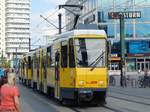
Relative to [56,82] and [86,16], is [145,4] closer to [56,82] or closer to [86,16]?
[86,16]

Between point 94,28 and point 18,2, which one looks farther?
point 18,2

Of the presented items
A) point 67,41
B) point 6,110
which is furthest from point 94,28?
point 6,110

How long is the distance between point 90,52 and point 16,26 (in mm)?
141068

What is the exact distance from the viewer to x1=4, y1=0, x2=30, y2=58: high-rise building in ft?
524

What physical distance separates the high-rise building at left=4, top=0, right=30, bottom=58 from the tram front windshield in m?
131

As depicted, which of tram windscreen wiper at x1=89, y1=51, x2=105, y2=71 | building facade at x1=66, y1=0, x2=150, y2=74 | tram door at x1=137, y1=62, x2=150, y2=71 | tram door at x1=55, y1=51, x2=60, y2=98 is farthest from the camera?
tram door at x1=137, y1=62, x2=150, y2=71

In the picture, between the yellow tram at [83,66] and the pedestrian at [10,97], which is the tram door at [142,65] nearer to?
the yellow tram at [83,66]

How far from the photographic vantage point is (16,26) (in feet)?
536

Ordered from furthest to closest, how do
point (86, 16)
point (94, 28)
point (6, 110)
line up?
point (86, 16), point (94, 28), point (6, 110)

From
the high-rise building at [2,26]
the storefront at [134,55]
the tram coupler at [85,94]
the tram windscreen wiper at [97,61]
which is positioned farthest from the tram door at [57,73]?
the high-rise building at [2,26]

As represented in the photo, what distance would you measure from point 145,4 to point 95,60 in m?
78.9

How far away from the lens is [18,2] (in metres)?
167

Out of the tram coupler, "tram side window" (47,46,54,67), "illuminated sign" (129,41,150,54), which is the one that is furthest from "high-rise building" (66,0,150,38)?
the tram coupler

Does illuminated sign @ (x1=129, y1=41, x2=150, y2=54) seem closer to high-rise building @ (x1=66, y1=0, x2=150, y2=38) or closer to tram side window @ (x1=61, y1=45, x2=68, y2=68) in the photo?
high-rise building @ (x1=66, y1=0, x2=150, y2=38)
